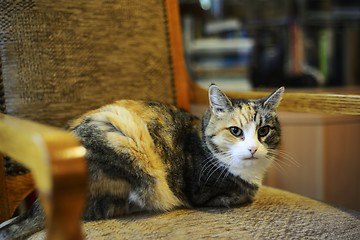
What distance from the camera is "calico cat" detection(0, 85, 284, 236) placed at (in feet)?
2.41

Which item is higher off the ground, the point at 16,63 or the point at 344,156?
the point at 16,63

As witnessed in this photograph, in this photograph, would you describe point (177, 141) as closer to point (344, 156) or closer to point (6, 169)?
point (6, 169)

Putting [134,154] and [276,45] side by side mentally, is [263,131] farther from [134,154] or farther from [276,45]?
[276,45]

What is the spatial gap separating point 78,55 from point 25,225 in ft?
1.36

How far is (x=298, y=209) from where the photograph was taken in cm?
76

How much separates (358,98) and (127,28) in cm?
55

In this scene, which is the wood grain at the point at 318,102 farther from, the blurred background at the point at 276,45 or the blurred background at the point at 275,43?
the blurred background at the point at 275,43

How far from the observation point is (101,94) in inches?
38.0

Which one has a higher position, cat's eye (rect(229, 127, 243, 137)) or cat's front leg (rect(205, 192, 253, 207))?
cat's eye (rect(229, 127, 243, 137))

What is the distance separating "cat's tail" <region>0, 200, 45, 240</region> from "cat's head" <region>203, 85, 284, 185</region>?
36cm

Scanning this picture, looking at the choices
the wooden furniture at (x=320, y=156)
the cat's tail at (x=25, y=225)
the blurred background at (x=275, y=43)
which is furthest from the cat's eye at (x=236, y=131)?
the blurred background at (x=275, y=43)

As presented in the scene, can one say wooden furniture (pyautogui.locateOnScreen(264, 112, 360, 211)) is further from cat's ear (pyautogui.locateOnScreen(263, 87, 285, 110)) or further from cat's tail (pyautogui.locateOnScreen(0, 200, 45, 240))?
cat's tail (pyautogui.locateOnScreen(0, 200, 45, 240))

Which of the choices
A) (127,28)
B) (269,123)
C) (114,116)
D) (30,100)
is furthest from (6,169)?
(269,123)

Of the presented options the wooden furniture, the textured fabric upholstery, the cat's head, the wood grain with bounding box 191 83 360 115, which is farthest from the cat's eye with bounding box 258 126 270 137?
the wooden furniture
